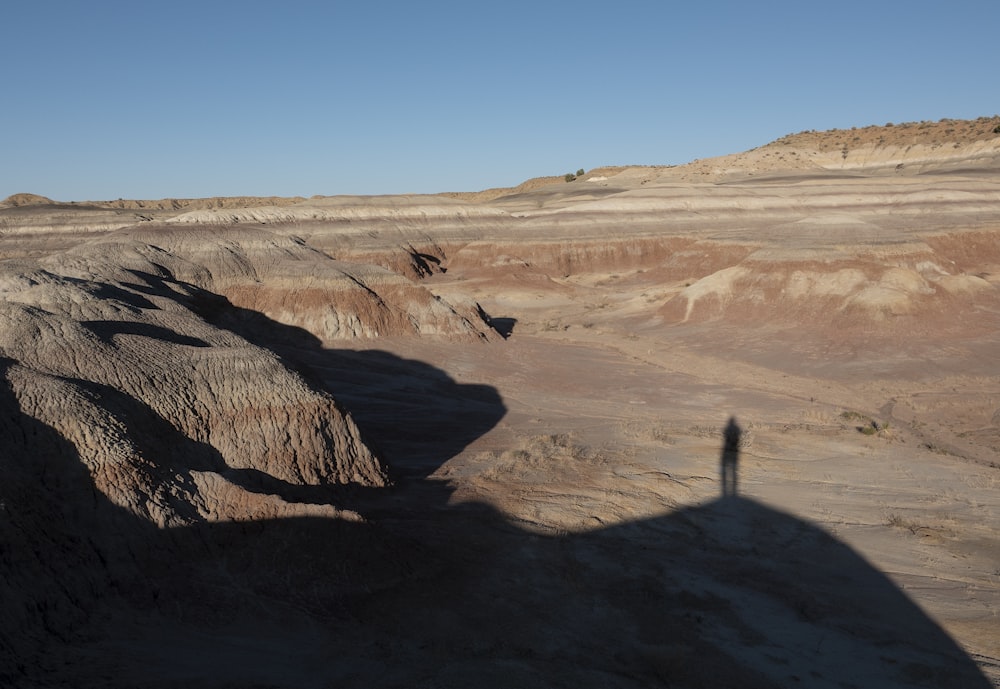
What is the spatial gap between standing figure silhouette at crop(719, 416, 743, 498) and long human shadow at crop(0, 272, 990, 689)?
238 centimetres

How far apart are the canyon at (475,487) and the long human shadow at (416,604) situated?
1.5 inches

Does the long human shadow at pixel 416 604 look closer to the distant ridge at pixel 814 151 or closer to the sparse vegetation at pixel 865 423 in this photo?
the sparse vegetation at pixel 865 423

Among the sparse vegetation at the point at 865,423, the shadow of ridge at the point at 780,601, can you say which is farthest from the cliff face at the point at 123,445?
the sparse vegetation at the point at 865,423

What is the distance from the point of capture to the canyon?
8266 millimetres

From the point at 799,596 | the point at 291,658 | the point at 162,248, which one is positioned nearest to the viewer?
the point at 291,658

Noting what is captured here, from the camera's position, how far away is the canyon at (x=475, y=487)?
8266 millimetres

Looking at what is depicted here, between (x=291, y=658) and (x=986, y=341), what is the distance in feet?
87.4

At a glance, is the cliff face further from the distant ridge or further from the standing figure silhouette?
the distant ridge

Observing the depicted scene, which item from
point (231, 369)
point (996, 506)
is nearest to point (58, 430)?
point (231, 369)

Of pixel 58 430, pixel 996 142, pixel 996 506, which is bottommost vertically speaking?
pixel 996 506

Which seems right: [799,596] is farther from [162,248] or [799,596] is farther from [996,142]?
[996,142]

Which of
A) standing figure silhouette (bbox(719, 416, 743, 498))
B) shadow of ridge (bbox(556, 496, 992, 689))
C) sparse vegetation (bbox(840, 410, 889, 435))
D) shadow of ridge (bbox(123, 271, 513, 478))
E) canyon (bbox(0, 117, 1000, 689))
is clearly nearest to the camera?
canyon (bbox(0, 117, 1000, 689))

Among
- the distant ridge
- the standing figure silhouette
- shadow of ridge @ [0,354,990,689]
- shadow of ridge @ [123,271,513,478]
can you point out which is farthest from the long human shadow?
the distant ridge

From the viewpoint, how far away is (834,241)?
1393 inches
